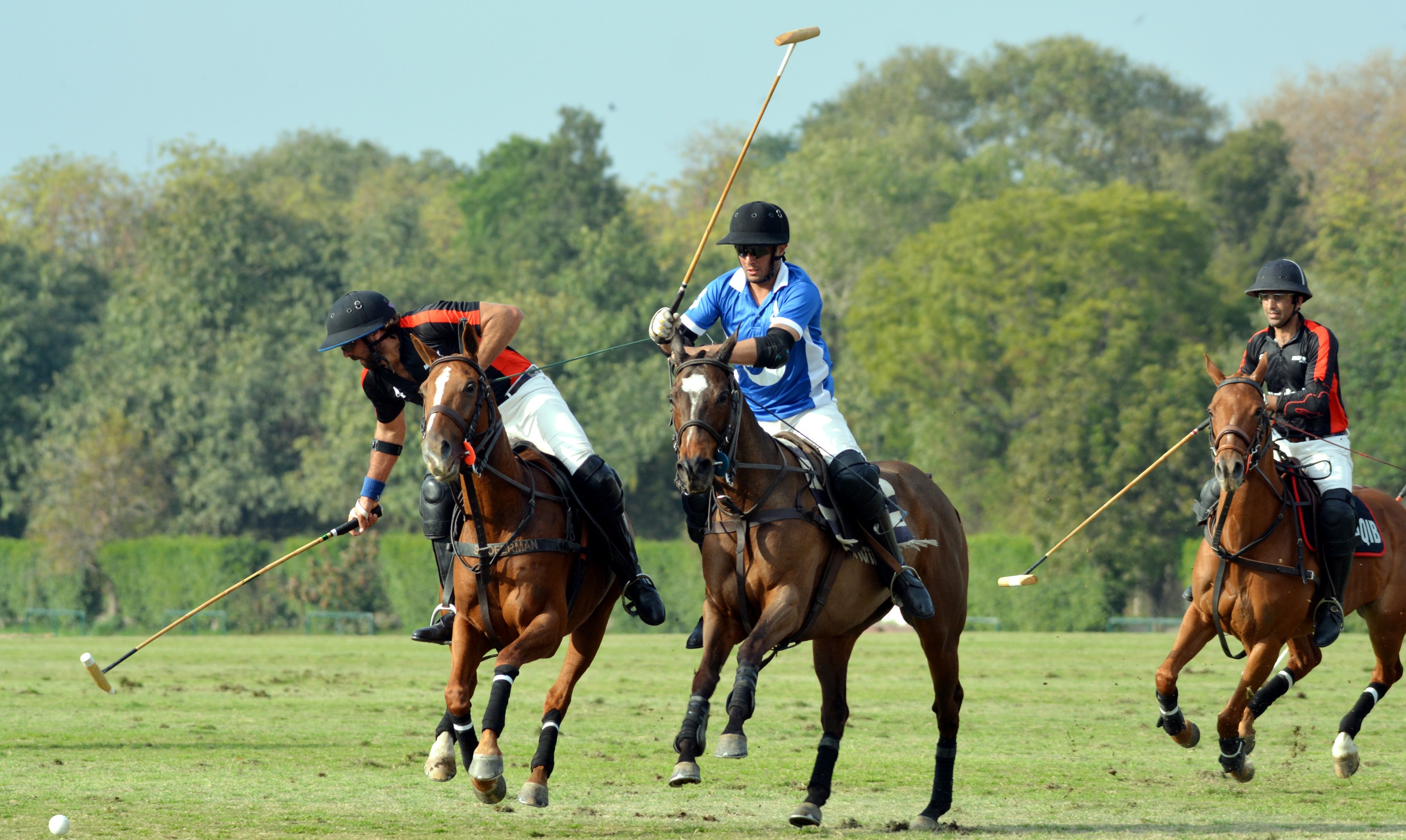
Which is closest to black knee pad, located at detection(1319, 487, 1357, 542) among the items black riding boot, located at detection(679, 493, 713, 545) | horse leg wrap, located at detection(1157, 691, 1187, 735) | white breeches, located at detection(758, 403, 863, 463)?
horse leg wrap, located at detection(1157, 691, 1187, 735)

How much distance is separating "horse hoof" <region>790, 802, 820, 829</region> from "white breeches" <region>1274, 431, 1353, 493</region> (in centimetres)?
409

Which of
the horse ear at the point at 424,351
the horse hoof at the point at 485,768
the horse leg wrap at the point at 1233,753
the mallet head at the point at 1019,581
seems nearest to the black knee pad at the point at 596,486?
the horse ear at the point at 424,351

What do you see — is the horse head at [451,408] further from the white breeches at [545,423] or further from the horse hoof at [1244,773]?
the horse hoof at [1244,773]

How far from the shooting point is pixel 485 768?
777cm

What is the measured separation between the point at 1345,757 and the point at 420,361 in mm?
6375

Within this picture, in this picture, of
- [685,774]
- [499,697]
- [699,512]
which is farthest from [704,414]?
[499,697]

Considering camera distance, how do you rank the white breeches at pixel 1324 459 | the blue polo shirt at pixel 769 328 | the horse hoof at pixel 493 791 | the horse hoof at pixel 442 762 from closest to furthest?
the horse hoof at pixel 493 791
the horse hoof at pixel 442 762
the blue polo shirt at pixel 769 328
the white breeches at pixel 1324 459

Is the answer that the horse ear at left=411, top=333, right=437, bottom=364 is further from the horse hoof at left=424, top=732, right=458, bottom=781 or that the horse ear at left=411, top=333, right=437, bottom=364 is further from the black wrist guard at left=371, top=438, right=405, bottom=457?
the horse hoof at left=424, top=732, right=458, bottom=781

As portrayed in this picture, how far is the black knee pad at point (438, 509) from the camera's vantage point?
8.72m

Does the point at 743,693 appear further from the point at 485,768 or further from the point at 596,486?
the point at 596,486

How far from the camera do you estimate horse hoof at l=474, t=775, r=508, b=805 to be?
7.86 meters

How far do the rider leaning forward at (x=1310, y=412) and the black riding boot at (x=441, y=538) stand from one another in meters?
4.71

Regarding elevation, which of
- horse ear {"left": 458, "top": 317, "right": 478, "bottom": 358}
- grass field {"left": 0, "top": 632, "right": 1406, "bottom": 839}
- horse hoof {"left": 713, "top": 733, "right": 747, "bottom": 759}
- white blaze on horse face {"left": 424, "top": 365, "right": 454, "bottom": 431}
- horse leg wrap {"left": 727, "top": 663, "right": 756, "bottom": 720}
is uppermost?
horse ear {"left": 458, "top": 317, "right": 478, "bottom": 358}

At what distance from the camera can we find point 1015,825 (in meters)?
8.97
